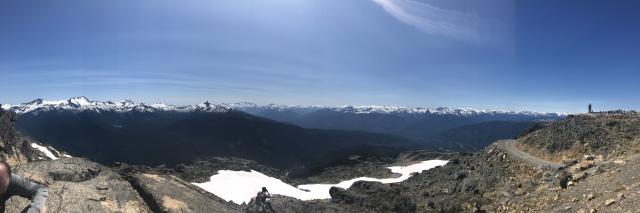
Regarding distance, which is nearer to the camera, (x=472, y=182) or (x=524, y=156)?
(x=472, y=182)

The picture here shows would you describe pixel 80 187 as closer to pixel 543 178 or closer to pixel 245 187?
pixel 543 178

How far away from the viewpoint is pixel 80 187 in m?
12.6

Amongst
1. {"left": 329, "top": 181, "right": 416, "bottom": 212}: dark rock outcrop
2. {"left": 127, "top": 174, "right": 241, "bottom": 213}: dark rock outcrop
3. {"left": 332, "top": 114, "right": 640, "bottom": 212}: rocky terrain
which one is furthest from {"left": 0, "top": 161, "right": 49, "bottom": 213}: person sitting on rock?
{"left": 329, "top": 181, "right": 416, "bottom": 212}: dark rock outcrop

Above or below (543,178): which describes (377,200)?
below

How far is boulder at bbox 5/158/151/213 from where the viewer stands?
11.4m

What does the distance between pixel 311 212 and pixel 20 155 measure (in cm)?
4381

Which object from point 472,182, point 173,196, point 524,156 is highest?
point 173,196

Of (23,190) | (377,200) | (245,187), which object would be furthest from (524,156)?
(23,190)

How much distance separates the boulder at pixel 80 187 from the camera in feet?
37.3

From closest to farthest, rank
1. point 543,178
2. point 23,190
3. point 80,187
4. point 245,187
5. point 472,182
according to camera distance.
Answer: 1. point 23,190
2. point 80,187
3. point 543,178
4. point 472,182
5. point 245,187

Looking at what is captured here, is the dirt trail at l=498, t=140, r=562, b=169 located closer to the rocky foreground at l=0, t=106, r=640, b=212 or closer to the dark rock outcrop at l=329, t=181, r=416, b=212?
the rocky foreground at l=0, t=106, r=640, b=212

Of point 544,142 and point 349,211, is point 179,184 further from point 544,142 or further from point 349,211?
point 544,142

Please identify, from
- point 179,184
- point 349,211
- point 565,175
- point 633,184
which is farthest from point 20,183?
point 349,211

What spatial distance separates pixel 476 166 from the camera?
67.2 m
